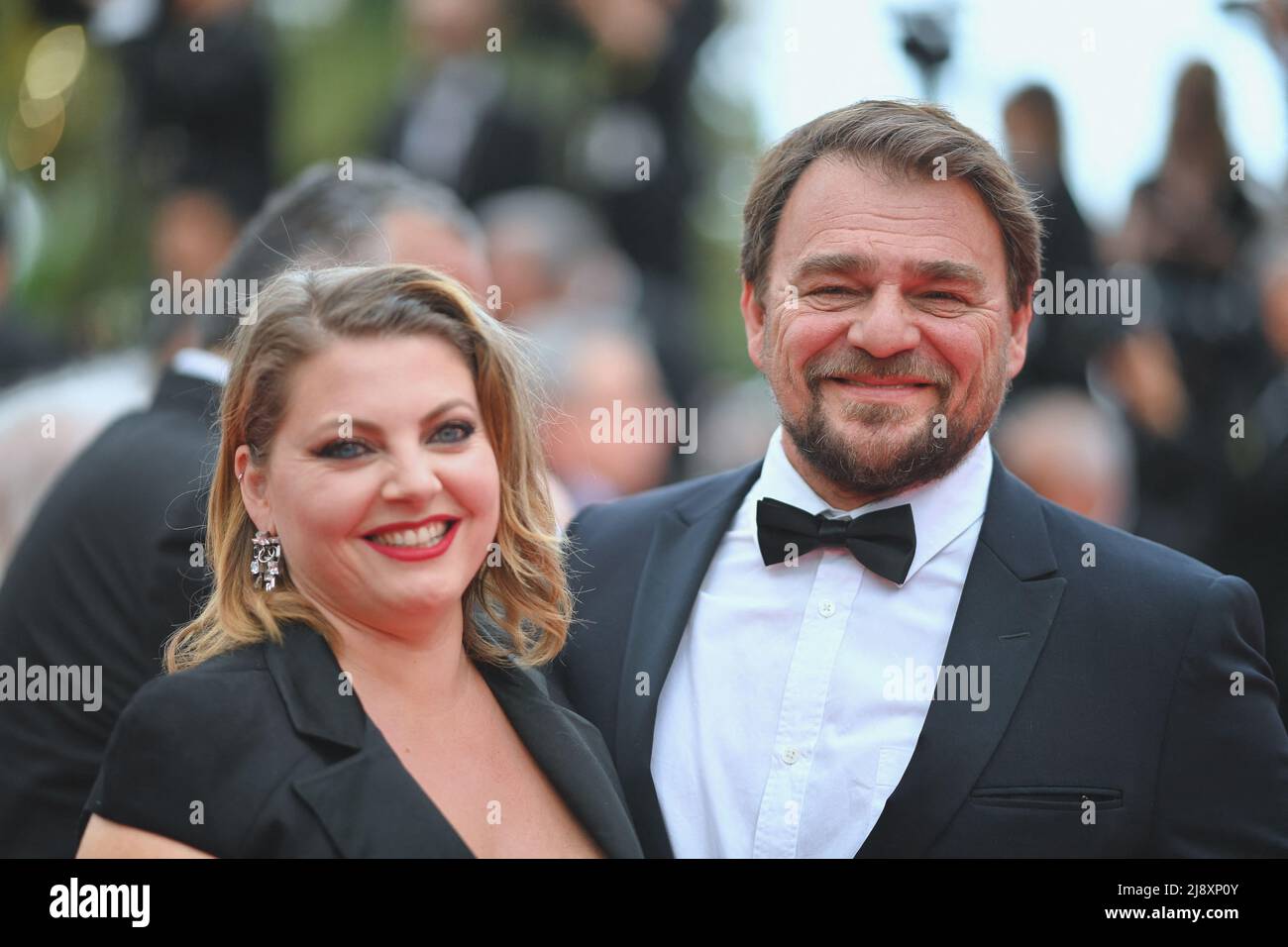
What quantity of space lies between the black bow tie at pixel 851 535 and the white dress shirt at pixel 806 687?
43 millimetres

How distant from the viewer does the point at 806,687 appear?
2.63m

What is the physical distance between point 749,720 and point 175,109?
4410 mm

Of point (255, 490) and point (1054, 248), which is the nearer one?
point (255, 490)

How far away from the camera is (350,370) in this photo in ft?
7.53

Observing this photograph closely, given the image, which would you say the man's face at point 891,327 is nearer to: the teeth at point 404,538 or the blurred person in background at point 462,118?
the teeth at point 404,538

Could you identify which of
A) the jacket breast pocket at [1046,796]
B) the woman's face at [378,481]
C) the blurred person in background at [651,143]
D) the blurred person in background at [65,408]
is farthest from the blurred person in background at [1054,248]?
the woman's face at [378,481]

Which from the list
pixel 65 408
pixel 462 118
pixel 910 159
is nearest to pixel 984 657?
pixel 910 159

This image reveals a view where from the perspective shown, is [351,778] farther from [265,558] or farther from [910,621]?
[910,621]

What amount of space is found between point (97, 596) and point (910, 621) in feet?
5.44

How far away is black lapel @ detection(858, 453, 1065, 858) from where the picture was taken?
8.15 ft

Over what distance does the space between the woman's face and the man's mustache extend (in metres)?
0.68

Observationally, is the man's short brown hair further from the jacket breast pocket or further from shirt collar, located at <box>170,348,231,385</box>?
shirt collar, located at <box>170,348,231,385</box>

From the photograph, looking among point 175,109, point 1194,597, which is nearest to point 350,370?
point 1194,597
